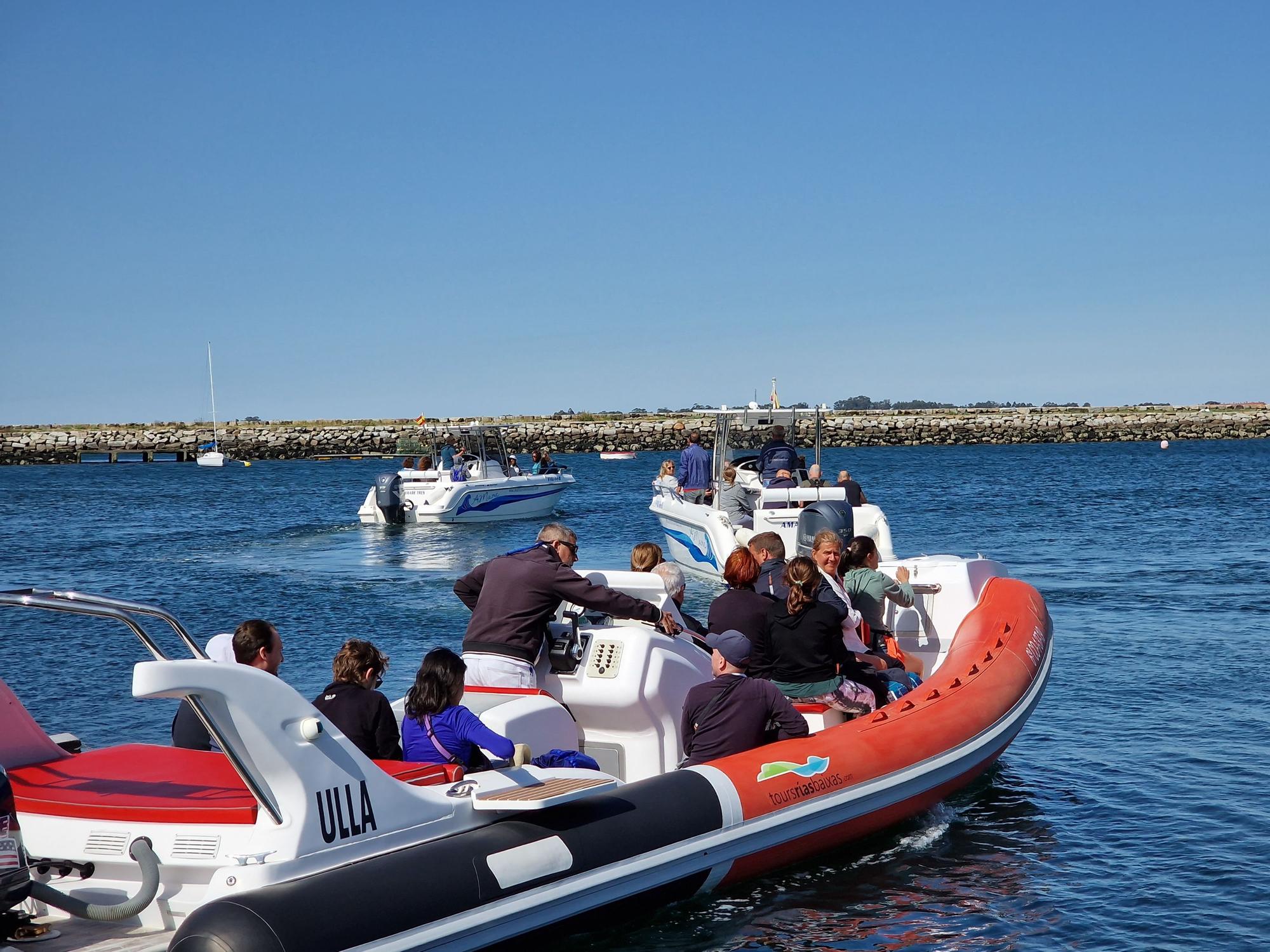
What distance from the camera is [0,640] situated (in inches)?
516

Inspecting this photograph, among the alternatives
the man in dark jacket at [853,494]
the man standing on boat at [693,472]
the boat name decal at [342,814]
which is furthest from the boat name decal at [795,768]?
the man standing on boat at [693,472]

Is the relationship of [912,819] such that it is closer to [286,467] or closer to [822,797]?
[822,797]

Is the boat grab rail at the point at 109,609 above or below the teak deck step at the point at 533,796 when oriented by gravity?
above

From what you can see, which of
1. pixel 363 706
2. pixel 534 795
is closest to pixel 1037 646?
pixel 534 795

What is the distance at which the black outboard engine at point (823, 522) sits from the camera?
1230cm

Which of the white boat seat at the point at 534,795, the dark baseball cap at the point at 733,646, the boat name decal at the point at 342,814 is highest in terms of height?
the dark baseball cap at the point at 733,646

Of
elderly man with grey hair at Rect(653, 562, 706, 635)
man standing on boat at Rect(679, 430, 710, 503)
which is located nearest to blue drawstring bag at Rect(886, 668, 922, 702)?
elderly man with grey hair at Rect(653, 562, 706, 635)

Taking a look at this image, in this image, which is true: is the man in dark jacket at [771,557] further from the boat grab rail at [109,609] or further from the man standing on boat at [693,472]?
the man standing on boat at [693,472]

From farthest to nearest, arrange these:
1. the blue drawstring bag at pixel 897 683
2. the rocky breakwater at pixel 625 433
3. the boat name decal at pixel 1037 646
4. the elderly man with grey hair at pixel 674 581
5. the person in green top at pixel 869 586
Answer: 1. the rocky breakwater at pixel 625 433
2. the boat name decal at pixel 1037 646
3. the person in green top at pixel 869 586
4. the blue drawstring bag at pixel 897 683
5. the elderly man with grey hair at pixel 674 581

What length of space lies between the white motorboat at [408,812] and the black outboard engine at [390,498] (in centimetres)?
2155

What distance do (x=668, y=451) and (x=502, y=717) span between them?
83336 millimetres

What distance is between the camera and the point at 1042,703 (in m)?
9.70

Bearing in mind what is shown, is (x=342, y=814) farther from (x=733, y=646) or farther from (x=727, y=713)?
(x=733, y=646)

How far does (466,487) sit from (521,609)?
2188 centimetres
